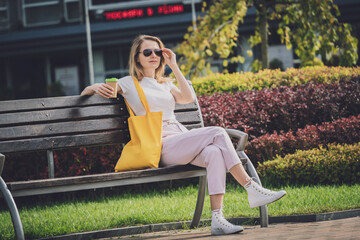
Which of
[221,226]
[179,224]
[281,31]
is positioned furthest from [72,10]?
[221,226]

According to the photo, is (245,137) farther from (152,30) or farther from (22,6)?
(22,6)

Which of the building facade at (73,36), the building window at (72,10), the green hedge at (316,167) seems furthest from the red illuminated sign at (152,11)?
the green hedge at (316,167)

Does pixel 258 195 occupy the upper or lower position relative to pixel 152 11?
lower

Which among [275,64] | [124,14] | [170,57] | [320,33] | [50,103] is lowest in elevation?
[50,103]

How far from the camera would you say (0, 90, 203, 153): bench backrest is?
164 inches

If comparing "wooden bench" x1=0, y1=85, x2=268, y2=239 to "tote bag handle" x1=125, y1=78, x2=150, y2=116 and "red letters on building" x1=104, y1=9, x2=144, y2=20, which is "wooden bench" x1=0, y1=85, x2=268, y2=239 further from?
"red letters on building" x1=104, y1=9, x2=144, y2=20

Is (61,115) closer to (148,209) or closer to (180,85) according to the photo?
(180,85)

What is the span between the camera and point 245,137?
4117mm

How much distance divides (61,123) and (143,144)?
2.42ft

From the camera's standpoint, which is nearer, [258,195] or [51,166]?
[258,195]

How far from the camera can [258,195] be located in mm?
3773

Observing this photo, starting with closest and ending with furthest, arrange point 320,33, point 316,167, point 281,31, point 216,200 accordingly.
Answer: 1. point 216,200
2. point 316,167
3. point 320,33
4. point 281,31

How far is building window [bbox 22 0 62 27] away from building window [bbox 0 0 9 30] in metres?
0.77

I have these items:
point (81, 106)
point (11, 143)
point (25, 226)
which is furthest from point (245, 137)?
point (25, 226)
